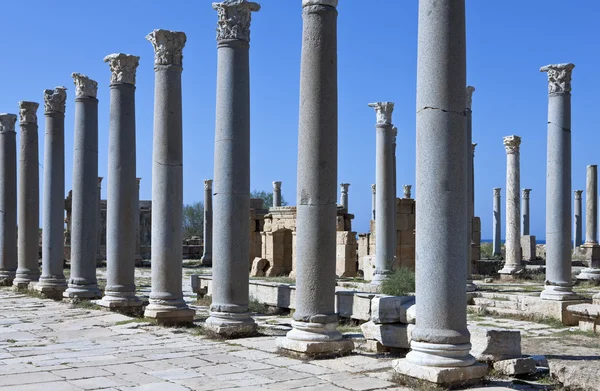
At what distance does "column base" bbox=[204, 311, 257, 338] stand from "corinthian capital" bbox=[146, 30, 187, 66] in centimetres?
567

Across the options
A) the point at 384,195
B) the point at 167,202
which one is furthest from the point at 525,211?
the point at 167,202

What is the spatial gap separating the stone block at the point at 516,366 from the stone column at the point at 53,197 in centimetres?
1497

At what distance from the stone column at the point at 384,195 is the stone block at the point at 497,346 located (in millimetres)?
13996

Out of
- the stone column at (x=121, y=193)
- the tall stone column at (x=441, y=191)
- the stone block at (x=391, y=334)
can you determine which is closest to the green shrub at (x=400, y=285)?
the stone column at (x=121, y=193)

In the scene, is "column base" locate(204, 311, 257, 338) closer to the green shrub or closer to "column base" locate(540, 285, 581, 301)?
the green shrub

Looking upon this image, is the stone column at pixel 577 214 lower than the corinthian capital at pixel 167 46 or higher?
lower

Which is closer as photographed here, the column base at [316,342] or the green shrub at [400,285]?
the column base at [316,342]

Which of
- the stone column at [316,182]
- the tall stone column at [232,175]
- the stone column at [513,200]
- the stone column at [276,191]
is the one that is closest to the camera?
the stone column at [316,182]

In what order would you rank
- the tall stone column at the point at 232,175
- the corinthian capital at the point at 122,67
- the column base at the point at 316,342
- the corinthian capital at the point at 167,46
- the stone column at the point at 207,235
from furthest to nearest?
1. the stone column at the point at 207,235
2. the corinthian capital at the point at 122,67
3. the corinthian capital at the point at 167,46
4. the tall stone column at the point at 232,175
5. the column base at the point at 316,342

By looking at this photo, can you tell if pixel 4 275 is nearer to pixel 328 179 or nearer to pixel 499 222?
pixel 328 179

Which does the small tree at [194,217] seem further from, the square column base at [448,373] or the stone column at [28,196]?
the square column base at [448,373]

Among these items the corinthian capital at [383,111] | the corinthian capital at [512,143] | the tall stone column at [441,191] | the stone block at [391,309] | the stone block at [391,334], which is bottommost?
the stone block at [391,334]

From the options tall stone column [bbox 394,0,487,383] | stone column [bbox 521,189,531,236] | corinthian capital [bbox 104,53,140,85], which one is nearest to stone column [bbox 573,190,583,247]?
stone column [bbox 521,189,531,236]

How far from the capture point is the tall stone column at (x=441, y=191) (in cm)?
915
